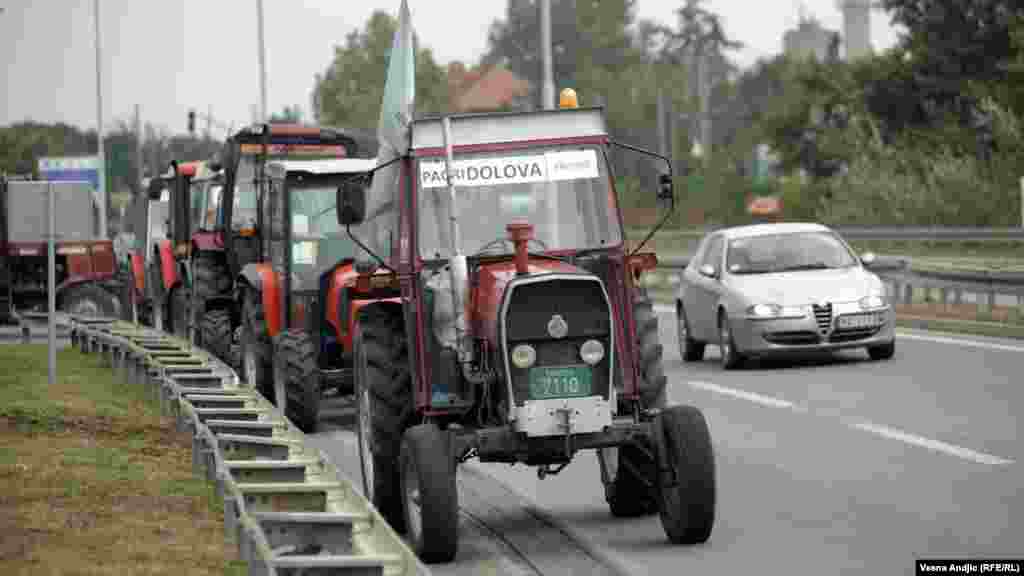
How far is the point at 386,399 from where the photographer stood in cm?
1267

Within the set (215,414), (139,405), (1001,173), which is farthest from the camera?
(1001,173)

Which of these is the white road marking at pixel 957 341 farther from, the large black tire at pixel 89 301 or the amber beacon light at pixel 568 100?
the large black tire at pixel 89 301

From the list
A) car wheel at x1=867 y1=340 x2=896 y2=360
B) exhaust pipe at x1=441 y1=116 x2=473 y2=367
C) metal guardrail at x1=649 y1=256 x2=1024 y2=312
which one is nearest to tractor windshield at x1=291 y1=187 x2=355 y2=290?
car wheel at x1=867 y1=340 x2=896 y2=360

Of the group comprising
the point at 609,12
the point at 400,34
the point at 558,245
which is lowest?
the point at 558,245

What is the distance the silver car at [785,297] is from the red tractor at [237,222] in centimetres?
457

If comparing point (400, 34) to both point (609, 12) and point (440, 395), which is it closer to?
point (440, 395)

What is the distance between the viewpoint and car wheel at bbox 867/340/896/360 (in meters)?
23.6

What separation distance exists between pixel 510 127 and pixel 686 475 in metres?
2.73

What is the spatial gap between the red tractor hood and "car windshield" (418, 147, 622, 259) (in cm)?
37

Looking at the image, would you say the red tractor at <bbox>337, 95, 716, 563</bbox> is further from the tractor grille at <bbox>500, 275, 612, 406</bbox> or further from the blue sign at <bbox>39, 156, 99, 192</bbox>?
the blue sign at <bbox>39, 156, 99, 192</bbox>

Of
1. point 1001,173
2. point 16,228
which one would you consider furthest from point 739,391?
point 1001,173

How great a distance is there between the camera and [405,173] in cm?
1281

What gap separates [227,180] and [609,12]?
444 ft

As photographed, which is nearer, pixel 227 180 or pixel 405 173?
pixel 405 173
